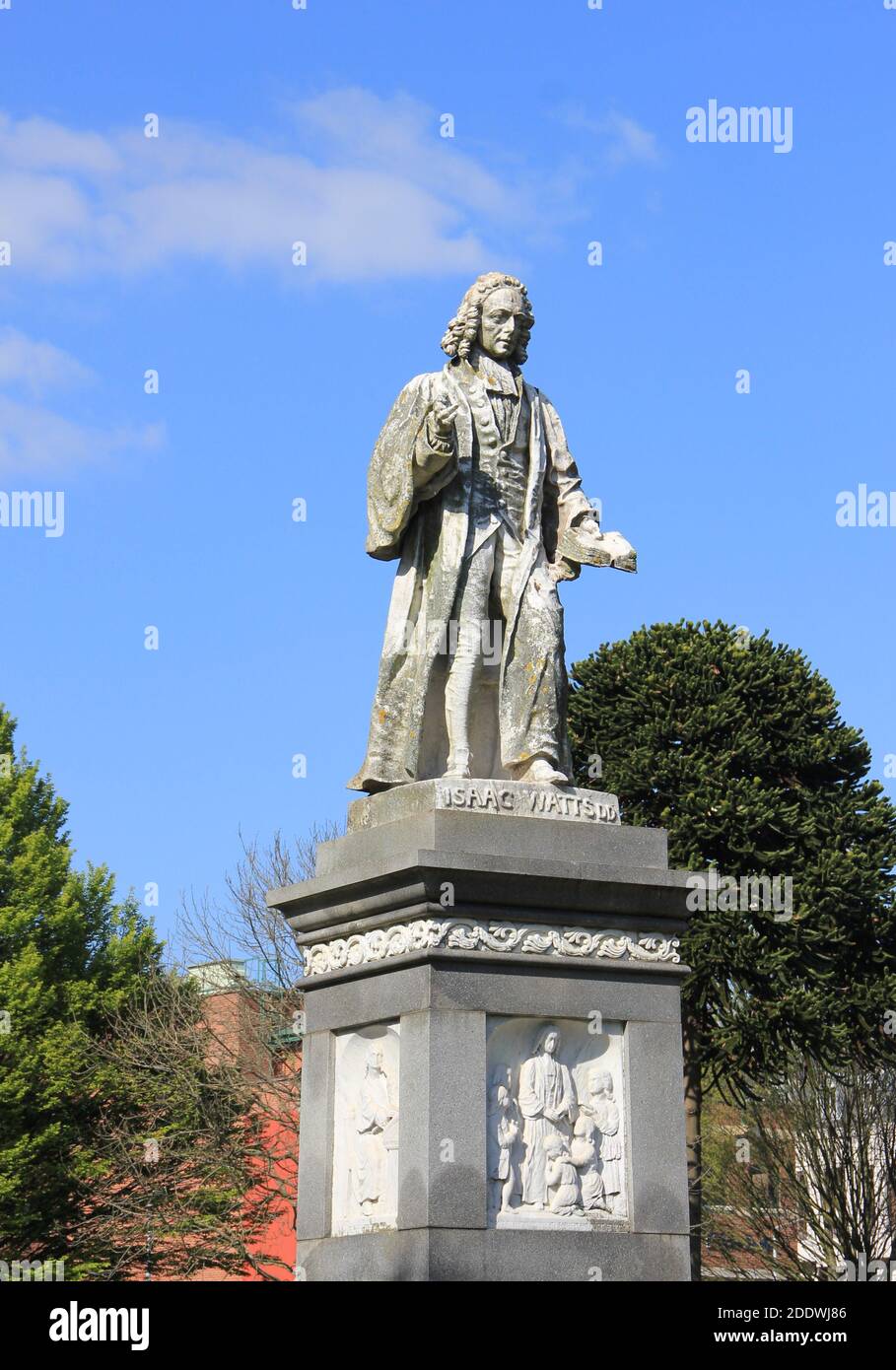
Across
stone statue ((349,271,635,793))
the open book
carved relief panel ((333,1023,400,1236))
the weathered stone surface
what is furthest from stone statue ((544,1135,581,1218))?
the open book

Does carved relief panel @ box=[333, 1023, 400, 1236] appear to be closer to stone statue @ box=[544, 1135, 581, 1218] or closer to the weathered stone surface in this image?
stone statue @ box=[544, 1135, 581, 1218]

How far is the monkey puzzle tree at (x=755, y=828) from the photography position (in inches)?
1335

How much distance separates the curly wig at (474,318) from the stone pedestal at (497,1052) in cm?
289

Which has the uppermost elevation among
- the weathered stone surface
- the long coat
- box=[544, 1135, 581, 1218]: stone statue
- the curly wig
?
the curly wig

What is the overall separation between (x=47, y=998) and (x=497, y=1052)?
2966 centimetres

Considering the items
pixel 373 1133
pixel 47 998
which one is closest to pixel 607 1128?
pixel 373 1133

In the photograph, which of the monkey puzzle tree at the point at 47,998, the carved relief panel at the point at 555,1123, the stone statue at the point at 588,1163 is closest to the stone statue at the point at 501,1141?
the carved relief panel at the point at 555,1123

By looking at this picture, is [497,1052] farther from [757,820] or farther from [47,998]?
[47,998]

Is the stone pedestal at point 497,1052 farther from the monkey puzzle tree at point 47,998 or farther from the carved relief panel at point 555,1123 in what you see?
the monkey puzzle tree at point 47,998

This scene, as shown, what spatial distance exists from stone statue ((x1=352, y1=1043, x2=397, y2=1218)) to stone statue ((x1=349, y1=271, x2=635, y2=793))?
68.5 inches

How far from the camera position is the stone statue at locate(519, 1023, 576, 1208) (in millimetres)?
9938
